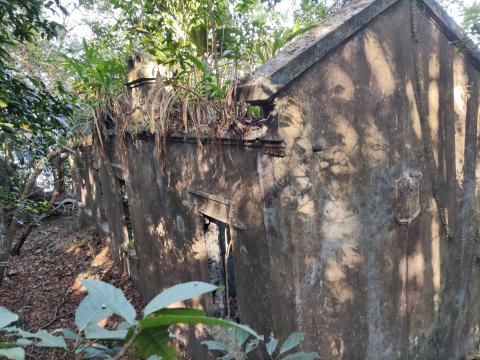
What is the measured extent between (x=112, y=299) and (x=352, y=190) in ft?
8.56

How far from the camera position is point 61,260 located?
966 cm

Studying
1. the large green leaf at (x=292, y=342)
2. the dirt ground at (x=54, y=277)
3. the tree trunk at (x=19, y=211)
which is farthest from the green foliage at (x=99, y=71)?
the large green leaf at (x=292, y=342)

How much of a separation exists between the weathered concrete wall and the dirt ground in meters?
3.96

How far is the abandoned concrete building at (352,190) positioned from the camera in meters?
2.87

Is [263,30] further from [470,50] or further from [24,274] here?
[24,274]

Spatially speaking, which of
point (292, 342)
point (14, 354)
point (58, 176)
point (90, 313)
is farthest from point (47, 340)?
point (58, 176)

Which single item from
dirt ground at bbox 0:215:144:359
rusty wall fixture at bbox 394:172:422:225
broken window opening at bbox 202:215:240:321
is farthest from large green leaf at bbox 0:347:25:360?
dirt ground at bbox 0:215:144:359

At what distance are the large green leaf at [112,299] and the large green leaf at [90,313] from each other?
0.25 ft

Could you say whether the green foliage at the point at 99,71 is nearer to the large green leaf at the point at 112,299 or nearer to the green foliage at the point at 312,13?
Result: the green foliage at the point at 312,13

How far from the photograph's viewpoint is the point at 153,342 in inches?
30.1

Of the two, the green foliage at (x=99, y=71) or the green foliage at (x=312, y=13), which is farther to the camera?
the green foliage at (x=99, y=71)

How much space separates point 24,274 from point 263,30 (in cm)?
812

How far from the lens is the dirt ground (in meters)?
6.66

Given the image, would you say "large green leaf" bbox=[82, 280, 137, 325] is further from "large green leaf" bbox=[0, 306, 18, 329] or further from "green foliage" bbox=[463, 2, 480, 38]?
"green foliage" bbox=[463, 2, 480, 38]
